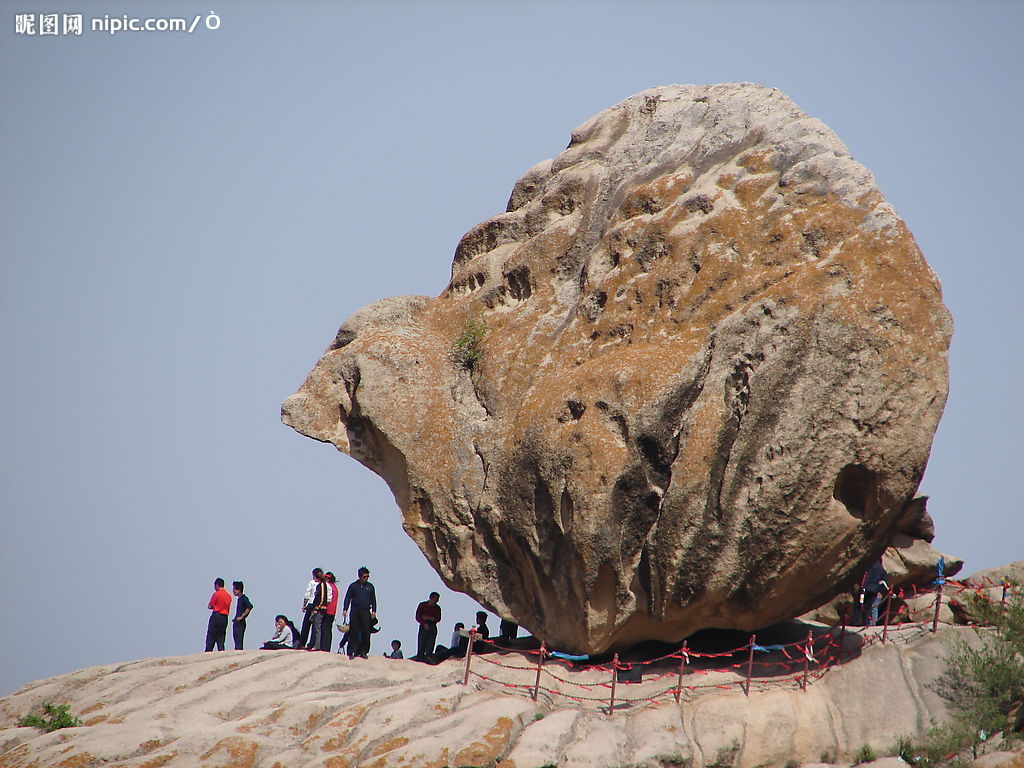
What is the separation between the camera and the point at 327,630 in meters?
20.7

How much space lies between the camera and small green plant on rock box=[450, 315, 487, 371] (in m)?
21.0

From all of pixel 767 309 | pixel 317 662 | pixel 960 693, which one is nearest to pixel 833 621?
pixel 960 693

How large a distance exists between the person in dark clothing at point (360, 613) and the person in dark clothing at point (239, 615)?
110 inches

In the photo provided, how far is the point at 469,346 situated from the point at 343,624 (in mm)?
5699

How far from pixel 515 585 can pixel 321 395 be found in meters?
5.48

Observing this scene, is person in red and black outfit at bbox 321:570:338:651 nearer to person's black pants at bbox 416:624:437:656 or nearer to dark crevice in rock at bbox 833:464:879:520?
person's black pants at bbox 416:624:437:656

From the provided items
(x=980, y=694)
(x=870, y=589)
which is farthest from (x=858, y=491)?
(x=870, y=589)

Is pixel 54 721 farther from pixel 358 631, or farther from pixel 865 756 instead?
pixel 865 756

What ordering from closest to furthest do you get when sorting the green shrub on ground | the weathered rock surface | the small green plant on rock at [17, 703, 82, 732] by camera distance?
the green shrub on ground < the weathered rock surface < the small green plant on rock at [17, 703, 82, 732]

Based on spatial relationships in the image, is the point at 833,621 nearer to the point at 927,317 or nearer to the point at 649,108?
the point at 927,317

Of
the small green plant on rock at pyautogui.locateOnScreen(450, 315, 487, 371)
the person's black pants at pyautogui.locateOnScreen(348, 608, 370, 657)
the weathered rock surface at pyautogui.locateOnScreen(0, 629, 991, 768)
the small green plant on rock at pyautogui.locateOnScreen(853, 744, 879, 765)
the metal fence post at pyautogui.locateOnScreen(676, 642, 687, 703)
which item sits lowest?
the small green plant on rock at pyautogui.locateOnScreen(853, 744, 879, 765)

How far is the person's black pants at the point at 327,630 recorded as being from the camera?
2062 cm

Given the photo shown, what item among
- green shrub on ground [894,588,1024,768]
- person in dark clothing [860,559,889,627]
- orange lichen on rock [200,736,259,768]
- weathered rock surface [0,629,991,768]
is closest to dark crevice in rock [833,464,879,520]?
weathered rock surface [0,629,991,768]

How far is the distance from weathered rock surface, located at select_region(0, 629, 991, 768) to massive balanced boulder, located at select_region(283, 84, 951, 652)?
1605 millimetres
